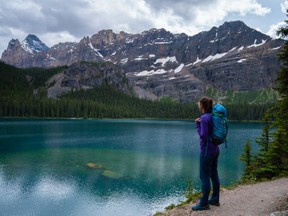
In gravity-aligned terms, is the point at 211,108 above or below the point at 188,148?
above

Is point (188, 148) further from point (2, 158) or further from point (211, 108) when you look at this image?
point (211, 108)

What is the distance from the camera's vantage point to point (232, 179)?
3878cm

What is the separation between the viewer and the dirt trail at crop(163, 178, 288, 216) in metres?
10.5

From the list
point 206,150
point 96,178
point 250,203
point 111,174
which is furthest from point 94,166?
point 206,150

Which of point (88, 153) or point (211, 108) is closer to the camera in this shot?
point (211, 108)

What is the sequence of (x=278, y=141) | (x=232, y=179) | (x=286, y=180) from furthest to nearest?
(x=232, y=179)
(x=278, y=141)
(x=286, y=180)

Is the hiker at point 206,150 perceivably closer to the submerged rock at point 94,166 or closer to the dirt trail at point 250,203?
the dirt trail at point 250,203

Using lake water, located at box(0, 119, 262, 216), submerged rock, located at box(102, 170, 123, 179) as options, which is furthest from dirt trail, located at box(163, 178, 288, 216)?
submerged rock, located at box(102, 170, 123, 179)

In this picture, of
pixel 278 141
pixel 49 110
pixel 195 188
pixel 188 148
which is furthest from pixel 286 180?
pixel 49 110

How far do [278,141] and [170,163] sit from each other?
3112 centimetres

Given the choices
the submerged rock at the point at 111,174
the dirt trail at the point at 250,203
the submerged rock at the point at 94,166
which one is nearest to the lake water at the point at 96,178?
the submerged rock at the point at 111,174

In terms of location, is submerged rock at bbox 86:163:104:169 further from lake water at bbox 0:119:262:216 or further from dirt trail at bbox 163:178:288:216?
dirt trail at bbox 163:178:288:216

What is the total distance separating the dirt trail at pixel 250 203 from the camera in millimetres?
10461

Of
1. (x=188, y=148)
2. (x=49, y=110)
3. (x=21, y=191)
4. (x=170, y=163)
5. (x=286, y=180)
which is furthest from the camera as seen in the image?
(x=49, y=110)
